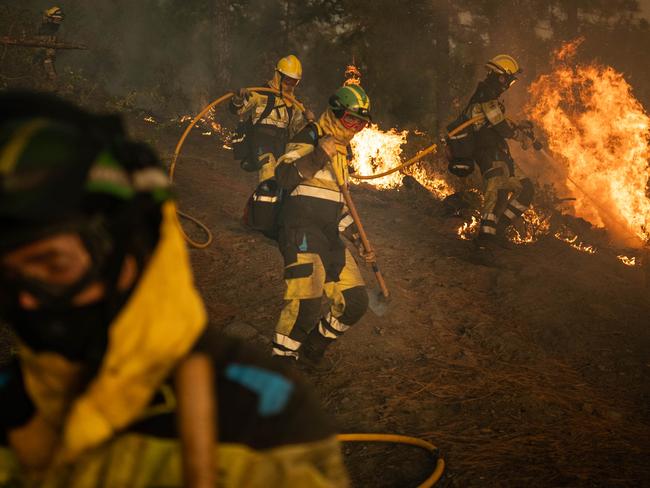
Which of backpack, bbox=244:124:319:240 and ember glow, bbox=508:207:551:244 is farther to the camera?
ember glow, bbox=508:207:551:244

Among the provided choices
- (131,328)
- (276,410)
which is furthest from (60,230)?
(276,410)

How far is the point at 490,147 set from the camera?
8773 mm

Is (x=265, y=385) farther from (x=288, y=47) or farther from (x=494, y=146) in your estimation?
(x=288, y=47)

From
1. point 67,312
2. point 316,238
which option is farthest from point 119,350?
point 316,238

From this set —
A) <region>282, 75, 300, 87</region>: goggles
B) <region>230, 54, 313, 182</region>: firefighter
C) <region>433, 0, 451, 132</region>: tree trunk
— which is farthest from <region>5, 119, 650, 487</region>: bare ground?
<region>433, 0, 451, 132</region>: tree trunk

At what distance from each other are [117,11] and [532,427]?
19.3 meters

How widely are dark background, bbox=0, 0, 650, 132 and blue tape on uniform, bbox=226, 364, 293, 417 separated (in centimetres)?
1392

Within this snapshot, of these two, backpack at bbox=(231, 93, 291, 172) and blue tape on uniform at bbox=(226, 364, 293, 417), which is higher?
blue tape on uniform at bbox=(226, 364, 293, 417)

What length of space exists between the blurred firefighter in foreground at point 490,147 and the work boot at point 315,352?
14.8 feet

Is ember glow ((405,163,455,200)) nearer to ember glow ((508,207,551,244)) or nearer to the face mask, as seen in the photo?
ember glow ((508,207,551,244))

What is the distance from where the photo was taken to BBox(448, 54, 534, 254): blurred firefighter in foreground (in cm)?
857

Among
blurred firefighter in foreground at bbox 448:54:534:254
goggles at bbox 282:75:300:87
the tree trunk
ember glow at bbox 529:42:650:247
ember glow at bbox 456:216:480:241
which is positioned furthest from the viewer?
the tree trunk

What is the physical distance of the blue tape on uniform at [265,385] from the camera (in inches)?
48.4

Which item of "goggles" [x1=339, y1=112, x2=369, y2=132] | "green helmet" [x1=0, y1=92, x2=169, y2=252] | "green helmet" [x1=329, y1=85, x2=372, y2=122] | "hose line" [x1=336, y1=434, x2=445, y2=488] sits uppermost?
"green helmet" [x1=0, y1=92, x2=169, y2=252]
